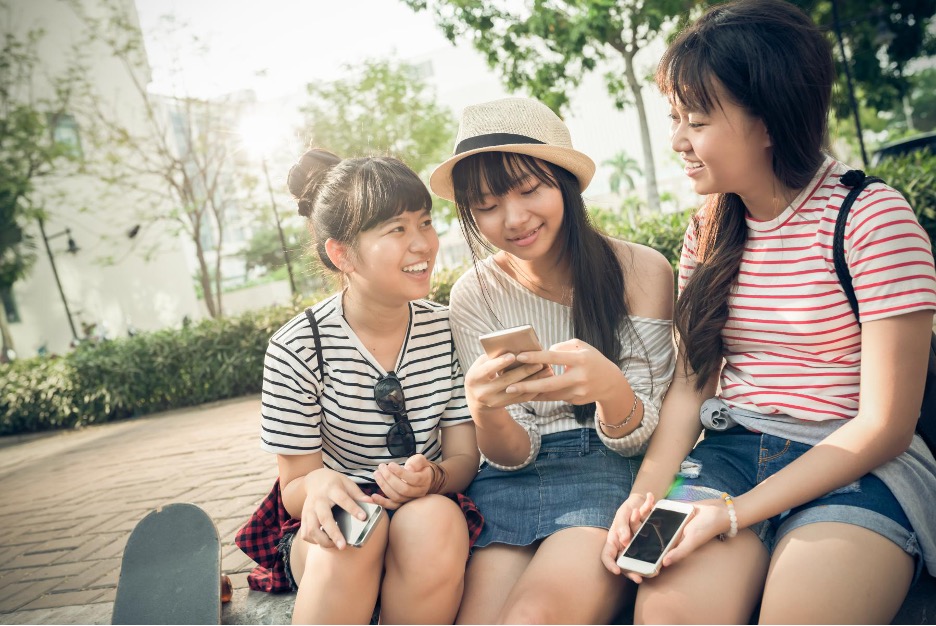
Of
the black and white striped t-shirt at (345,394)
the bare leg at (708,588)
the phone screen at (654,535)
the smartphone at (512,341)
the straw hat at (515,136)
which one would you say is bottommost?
the bare leg at (708,588)

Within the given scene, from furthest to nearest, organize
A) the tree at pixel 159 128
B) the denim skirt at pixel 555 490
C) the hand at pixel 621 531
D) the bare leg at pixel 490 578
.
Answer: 1. the tree at pixel 159 128
2. the denim skirt at pixel 555 490
3. the bare leg at pixel 490 578
4. the hand at pixel 621 531

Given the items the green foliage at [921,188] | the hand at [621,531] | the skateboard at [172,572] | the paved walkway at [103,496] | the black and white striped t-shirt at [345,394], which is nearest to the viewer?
the hand at [621,531]

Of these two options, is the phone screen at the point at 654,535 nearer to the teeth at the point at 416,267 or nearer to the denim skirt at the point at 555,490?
the denim skirt at the point at 555,490

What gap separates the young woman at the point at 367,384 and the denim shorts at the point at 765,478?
2.16ft

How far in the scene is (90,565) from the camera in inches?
147

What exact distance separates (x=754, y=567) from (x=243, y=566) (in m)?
2.28

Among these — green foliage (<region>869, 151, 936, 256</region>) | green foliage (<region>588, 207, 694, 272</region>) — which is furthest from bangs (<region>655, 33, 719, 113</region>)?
green foliage (<region>869, 151, 936, 256</region>)

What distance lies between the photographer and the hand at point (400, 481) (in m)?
1.87

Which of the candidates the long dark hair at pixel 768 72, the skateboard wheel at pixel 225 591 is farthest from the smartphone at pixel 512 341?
the skateboard wheel at pixel 225 591

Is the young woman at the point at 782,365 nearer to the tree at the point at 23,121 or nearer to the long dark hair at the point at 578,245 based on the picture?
the long dark hair at the point at 578,245

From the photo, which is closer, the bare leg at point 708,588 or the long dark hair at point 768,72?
the bare leg at point 708,588

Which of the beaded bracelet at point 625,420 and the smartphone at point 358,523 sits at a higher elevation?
the beaded bracelet at point 625,420

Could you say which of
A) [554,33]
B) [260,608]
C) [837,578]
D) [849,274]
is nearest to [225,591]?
[260,608]

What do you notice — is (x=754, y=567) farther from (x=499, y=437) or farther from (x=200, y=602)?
(x=200, y=602)
